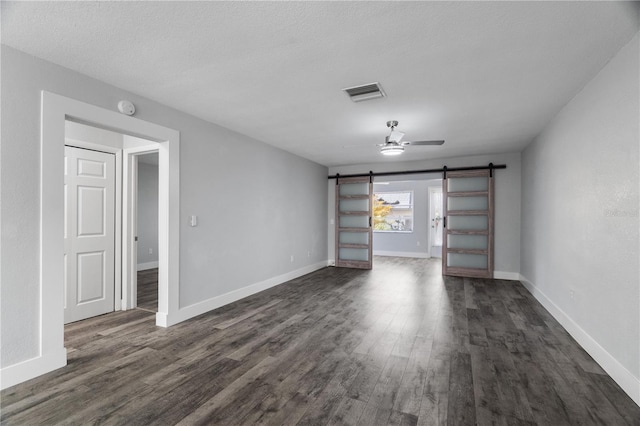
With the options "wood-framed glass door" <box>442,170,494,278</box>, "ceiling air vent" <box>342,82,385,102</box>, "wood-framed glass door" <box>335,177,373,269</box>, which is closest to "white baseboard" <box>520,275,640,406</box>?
"wood-framed glass door" <box>442,170,494,278</box>

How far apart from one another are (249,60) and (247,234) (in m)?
2.86

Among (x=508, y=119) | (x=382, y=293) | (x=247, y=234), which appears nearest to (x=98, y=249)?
(x=247, y=234)

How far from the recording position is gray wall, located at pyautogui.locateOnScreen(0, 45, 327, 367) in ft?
7.41

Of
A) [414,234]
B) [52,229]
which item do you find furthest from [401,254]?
[52,229]

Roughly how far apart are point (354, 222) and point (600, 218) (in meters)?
5.06

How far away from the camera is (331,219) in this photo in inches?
300

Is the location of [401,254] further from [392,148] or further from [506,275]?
[392,148]

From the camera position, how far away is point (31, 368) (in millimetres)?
2324

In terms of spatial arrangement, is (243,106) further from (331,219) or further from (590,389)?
(331,219)

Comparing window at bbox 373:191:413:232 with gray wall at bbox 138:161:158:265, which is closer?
gray wall at bbox 138:161:158:265

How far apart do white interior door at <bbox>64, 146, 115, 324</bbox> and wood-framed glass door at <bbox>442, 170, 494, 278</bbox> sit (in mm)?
5913

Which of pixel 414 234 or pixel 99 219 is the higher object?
pixel 99 219

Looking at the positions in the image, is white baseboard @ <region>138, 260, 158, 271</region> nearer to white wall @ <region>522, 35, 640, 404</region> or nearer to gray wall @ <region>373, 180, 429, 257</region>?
gray wall @ <region>373, 180, 429, 257</region>

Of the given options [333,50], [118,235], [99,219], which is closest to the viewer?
[333,50]
